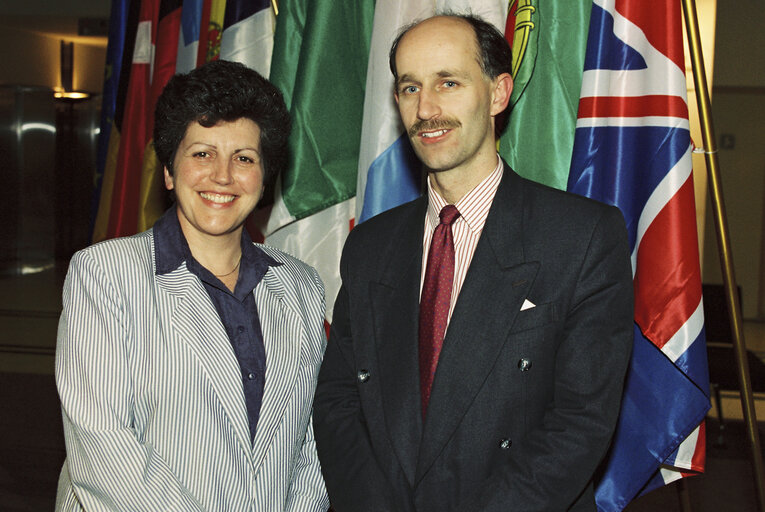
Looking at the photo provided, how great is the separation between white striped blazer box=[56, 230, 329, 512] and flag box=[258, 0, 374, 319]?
2.94ft

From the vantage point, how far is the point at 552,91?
7.98 feet

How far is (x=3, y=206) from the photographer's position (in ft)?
36.8

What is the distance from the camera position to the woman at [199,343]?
5.23 feet

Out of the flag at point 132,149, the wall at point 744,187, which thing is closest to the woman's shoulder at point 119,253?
the flag at point 132,149

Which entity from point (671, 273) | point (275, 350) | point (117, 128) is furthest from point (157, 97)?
point (671, 273)

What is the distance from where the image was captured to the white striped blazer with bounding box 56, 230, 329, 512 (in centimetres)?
158

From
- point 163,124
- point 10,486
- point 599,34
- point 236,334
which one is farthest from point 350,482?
point 10,486

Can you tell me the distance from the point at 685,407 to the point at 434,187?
101 centimetres

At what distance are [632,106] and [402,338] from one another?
1117 millimetres

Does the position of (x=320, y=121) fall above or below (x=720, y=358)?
above

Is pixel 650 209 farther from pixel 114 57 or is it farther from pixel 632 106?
pixel 114 57

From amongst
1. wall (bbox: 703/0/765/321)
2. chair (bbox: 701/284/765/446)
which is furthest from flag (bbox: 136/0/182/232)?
wall (bbox: 703/0/765/321)

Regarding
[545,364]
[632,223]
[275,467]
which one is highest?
[632,223]

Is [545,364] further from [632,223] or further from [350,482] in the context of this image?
[632,223]
